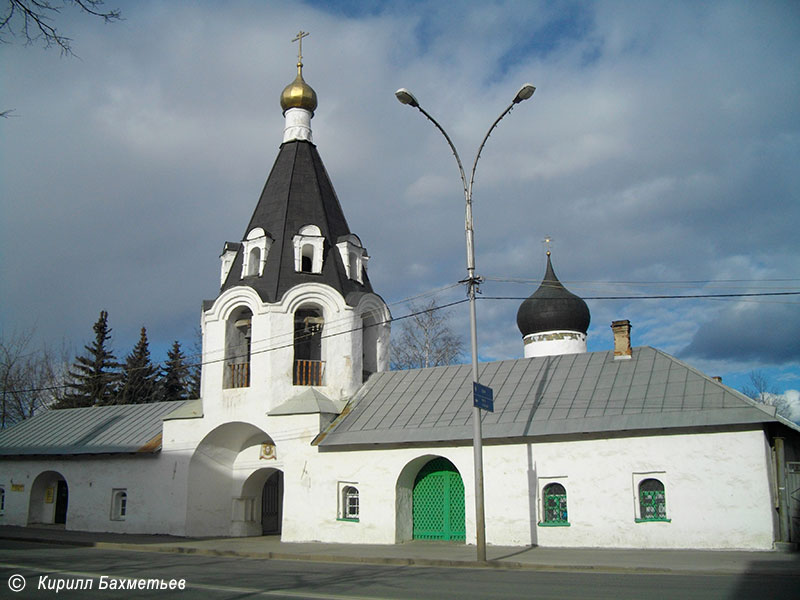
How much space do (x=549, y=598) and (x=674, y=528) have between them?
7459 millimetres

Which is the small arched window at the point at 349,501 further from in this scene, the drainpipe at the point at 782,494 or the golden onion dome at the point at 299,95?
the golden onion dome at the point at 299,95

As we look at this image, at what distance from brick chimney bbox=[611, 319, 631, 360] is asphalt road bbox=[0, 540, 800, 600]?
27.2 ft

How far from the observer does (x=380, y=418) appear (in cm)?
1888

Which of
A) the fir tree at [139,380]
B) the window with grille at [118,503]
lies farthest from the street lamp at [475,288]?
the fir tree at [139,380]

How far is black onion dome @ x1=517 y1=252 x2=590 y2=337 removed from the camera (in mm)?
26344

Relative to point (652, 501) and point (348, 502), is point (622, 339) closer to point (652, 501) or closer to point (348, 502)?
point (652, 501)

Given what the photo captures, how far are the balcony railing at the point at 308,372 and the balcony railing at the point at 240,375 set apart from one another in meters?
1.40

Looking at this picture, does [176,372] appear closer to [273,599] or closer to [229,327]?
[229,327]

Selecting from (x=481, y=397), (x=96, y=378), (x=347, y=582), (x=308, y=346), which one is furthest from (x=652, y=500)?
(x=96, y=378)

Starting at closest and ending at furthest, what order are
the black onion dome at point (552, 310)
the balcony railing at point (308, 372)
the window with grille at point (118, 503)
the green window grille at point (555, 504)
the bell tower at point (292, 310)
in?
the green window grille at point (555, 504), the bell tower at point (292, 310), the balcony railing at point (308, 372), the window with grille at point (118, 503), the black onion dome at point (552, 310)

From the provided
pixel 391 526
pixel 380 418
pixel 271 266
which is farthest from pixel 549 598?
pixel 271 266

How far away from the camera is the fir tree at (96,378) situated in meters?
37.4

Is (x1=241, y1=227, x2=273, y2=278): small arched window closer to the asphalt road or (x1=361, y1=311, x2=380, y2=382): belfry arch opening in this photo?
(x1=361, y1=311, x2=380, y2=382): belfry arch opening

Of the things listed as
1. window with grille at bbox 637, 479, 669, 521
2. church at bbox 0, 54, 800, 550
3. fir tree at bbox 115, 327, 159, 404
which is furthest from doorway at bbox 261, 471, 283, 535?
fir tree at bbox 115, 327, 159, 404
